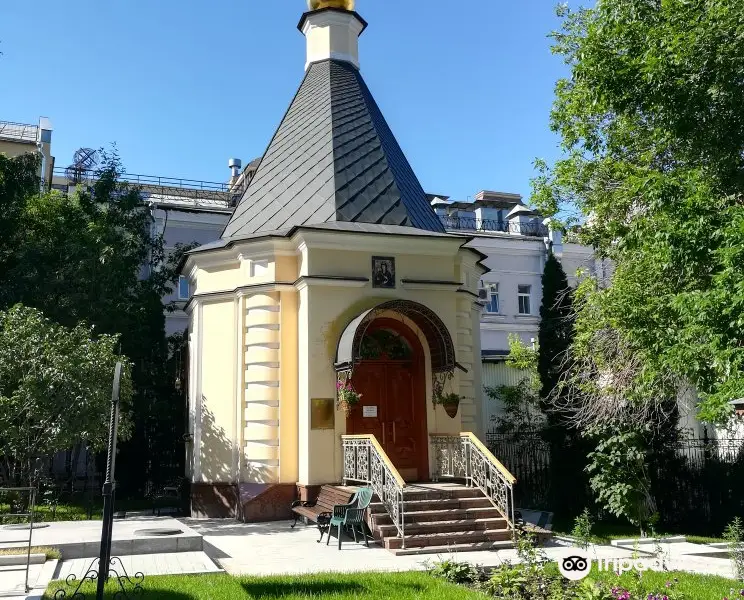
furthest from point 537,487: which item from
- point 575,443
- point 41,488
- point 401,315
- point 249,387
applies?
point 41,488

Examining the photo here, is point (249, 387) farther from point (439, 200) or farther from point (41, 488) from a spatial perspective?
point (439, 200)

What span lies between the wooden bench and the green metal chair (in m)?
0.17

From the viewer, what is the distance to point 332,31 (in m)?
18.9

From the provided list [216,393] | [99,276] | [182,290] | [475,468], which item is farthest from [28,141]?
[475,468]

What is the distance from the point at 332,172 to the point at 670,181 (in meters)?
7.65

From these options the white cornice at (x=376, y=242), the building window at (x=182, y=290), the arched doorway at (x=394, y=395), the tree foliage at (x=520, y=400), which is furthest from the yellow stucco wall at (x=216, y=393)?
the building window at (x=182, y=290)

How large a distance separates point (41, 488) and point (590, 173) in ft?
45.1

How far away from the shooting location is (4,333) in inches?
529

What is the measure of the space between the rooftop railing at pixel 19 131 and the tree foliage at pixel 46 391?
17100 mm

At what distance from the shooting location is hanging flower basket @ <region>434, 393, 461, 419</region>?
534 inches

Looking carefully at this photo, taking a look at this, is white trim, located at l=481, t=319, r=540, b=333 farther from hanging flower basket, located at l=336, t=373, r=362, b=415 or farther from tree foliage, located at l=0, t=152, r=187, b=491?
hanging flower basket, located at l=336, t=373, r=362, b=415

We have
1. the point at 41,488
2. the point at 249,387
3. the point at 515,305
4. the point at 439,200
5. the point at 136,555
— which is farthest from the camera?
the point at 439,200

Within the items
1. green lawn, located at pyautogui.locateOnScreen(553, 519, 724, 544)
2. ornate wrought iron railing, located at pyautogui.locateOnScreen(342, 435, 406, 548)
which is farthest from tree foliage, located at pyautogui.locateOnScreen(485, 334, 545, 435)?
ornate wrought iron railing, located at pyautogui.locateOnScreen(342, 435, 406, 548)

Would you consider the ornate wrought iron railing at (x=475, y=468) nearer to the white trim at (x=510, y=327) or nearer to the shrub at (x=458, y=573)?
the shrub at (x=458, y=573)
